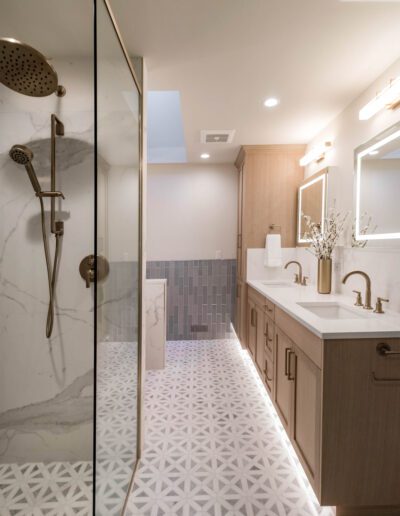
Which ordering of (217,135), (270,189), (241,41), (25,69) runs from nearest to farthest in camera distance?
(25,69) → (241,41) → (217,135) → (270,189)

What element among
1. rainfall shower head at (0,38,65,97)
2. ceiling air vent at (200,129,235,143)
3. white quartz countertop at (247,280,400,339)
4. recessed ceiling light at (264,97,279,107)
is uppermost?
recessed ceiling light at (264,97,279,107)

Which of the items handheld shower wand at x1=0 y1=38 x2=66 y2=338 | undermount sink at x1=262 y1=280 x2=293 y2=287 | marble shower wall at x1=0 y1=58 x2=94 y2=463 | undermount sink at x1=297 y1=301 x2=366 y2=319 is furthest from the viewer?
undermount sink at x1=262 y1=280 x2=293 y2=287

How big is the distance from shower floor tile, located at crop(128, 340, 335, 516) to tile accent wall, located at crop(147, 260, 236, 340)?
3.22 feet

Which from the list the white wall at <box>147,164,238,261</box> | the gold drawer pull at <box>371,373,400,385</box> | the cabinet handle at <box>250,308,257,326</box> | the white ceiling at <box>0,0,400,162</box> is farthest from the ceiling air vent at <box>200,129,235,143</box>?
the gold drawer pull at <box>371,373,400,385</box>

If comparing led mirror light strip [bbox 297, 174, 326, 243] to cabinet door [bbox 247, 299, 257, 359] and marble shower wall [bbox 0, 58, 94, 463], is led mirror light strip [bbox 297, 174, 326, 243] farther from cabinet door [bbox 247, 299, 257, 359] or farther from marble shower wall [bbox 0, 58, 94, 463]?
marble shower wall [bbox 0, 58, 94, 463]

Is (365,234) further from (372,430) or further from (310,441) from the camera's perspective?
(310,441)

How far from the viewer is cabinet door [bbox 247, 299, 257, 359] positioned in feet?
8.58

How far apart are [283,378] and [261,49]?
6.16ft

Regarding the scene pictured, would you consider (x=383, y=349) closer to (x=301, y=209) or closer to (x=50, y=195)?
(x=50, y=195)

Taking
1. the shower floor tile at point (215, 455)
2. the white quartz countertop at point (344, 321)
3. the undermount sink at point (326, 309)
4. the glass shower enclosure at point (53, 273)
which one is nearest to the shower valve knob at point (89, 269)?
the glass shower enclosure at point (53, 273)

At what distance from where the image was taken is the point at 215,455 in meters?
1.65

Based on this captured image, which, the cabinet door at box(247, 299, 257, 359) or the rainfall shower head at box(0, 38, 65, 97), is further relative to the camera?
the cabinet door at box(247, 299, 257, 359)

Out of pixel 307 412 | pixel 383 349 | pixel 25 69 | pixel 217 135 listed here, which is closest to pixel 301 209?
pixel 217 135

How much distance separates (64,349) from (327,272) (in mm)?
1868
